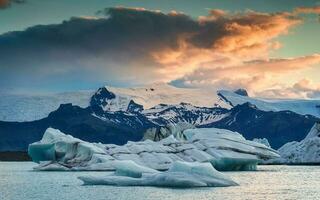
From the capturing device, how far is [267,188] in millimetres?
65312

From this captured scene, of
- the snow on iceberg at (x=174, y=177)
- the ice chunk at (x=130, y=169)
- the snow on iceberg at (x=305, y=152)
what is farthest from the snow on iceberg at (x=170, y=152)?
the snow on iceberg at (x=305, y=152)

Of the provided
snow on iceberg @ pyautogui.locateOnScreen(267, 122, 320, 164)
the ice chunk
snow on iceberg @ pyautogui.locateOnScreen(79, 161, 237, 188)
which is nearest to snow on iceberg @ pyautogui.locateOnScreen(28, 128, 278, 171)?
the ice chunk

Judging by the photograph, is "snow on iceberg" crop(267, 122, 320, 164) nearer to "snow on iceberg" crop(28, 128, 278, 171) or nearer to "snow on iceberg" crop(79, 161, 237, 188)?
"snow on iceberg" crop(28, 128, 278, 171)

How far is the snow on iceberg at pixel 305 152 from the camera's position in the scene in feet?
470

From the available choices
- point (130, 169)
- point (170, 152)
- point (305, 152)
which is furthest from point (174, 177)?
point (305, 152)

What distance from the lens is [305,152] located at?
14688 cm

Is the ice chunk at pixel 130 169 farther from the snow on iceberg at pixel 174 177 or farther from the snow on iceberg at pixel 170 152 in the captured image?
the snow on iceberg at pixel 170 152

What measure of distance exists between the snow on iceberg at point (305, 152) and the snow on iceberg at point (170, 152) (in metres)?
46.7

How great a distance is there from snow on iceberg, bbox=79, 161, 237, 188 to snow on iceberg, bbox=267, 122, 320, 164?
83709 mm

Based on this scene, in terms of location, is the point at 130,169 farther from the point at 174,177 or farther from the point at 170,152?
the point at 170,152

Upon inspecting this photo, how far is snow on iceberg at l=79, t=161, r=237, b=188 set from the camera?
57.7 metres

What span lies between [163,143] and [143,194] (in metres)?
42.7

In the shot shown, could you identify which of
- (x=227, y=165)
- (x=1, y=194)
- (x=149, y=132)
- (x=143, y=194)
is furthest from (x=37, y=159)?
(x=143, y=194)

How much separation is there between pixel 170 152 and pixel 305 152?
204ft
